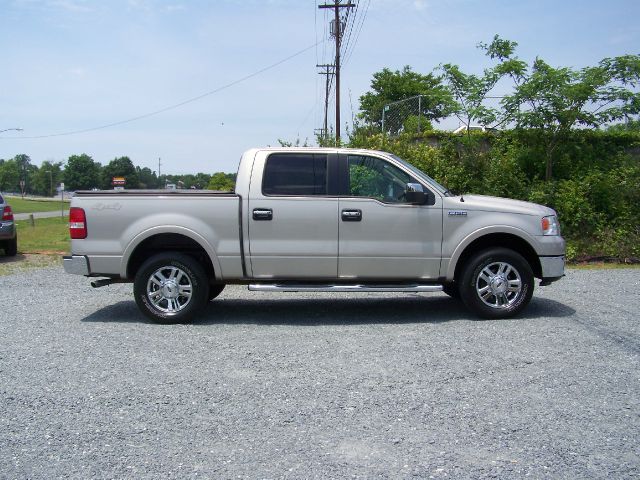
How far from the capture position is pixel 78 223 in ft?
22.3

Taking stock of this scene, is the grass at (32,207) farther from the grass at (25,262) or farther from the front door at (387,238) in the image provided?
the front door at (387,238)

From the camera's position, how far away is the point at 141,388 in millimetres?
4719

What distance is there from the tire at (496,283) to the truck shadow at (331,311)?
10.6 inches

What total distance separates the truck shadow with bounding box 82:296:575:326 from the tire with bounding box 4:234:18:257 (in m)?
6.75

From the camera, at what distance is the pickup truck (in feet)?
22.4

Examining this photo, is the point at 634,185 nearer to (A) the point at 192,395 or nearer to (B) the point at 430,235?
(B) the point at 430,235

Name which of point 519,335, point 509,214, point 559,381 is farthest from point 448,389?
point 509,214

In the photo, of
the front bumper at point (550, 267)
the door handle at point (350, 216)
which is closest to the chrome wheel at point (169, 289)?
the door handle at point (350, 216)

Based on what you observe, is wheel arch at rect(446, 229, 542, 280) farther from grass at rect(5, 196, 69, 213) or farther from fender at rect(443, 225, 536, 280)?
grass at rect(5, 196, 69, 213)

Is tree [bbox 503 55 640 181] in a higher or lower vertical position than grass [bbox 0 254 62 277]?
higher

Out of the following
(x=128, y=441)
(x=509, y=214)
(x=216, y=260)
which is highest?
(x=509, y=214)

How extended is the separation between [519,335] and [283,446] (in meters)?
3.46

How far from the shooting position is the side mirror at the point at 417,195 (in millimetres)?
6777

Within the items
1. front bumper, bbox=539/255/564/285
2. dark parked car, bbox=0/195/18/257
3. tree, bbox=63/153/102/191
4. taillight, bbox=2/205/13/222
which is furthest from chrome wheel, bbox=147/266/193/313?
tree, bbox=63/153/102/191
